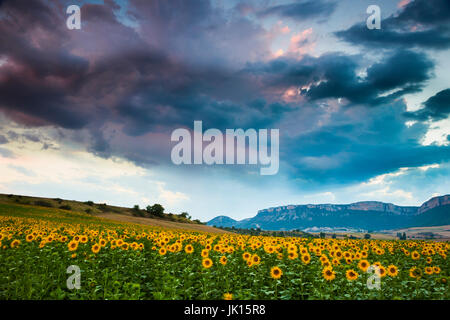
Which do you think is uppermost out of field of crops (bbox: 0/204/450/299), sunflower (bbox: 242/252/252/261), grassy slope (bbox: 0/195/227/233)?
sunflower (bbox: 242/252/252/261)

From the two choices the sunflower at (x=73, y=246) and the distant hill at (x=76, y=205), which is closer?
the sunflower at (x=73, y=246)

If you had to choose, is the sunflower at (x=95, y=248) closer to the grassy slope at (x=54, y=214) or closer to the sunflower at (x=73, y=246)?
the sunflower at (x=73, y=246)

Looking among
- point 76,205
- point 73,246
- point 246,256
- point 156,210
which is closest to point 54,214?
point 76,205

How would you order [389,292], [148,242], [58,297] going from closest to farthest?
[58,297]
[389,292]
[148,242]

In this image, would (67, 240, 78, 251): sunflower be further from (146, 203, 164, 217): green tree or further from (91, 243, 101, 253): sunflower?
(146, 203, 164, 217): green tree

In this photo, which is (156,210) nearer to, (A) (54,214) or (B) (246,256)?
(A) (54,214)

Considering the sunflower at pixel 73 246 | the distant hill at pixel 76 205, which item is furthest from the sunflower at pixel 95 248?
the distant hill at pixel 76 205

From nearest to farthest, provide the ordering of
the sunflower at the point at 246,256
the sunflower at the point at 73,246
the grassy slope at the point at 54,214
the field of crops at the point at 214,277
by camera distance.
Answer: the field of crops at the point at 214,277 < the sunflower at the point at 246,256 < the sunflower at the point at 73,246 < the grassy slope at the point at 54,214

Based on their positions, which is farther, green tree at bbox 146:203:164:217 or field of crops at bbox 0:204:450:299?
green tree at bbox 146:203:164:217

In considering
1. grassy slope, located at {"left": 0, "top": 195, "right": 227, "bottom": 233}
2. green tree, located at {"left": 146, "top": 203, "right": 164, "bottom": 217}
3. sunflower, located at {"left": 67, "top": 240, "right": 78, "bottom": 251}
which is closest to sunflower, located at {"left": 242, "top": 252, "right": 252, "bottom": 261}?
sunflower, located at {"left": 67, "top": 240, "right": 78, "bottom": 251}
